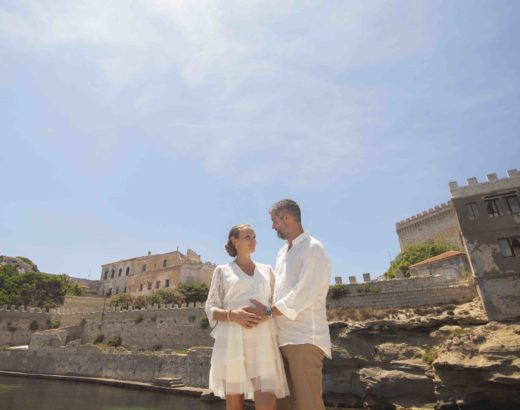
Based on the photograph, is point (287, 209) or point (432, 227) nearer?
point (287, 209)

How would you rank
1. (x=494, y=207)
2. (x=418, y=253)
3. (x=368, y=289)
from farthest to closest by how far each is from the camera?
(x=418, y=253) → (x=368, y=289) → (x=494, y=207)

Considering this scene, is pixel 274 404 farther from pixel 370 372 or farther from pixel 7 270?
pixel 7 270

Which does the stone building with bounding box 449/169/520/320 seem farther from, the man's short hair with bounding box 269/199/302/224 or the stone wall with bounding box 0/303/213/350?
the stone wall with bounding box 0/303/213/350

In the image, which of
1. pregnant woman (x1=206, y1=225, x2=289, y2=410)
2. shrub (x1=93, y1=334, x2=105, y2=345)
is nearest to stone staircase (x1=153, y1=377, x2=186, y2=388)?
shrub (x1=93, y1=334, x2=105, y2=345)

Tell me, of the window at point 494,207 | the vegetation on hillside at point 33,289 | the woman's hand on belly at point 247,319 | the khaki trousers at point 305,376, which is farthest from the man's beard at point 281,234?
the vegetation on hillside at point 33,289

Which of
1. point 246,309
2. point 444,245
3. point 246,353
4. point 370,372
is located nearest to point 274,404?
point 246,353

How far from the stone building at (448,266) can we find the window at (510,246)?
7.67 m

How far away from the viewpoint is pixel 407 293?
2194 centimetres

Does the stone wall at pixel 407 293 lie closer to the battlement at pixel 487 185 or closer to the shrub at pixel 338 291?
the shrub at pixel 338 291

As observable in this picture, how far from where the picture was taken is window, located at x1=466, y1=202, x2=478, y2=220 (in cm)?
1819

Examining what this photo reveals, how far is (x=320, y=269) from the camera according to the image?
309cm

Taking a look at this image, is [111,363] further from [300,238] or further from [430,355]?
[300,238]

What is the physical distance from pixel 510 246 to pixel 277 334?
19037mm

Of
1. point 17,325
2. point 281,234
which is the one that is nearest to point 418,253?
point 281,234
